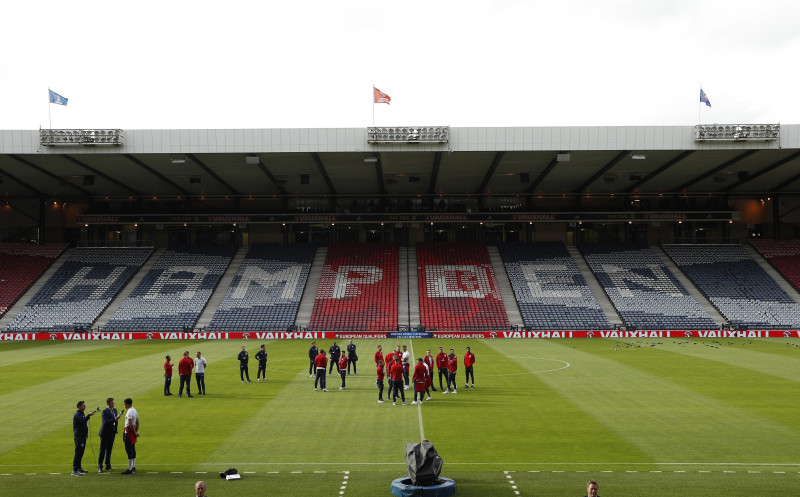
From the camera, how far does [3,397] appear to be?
944 inches

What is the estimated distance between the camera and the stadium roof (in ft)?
162

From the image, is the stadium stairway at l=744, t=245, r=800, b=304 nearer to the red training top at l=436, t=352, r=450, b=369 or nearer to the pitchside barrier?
the pitchside barrier

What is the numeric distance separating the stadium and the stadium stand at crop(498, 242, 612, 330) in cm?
34

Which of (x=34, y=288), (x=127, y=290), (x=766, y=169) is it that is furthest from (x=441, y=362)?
(x=34, y=288)

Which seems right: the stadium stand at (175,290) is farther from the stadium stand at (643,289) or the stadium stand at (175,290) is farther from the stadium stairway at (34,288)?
the stadium stand at (643,289)

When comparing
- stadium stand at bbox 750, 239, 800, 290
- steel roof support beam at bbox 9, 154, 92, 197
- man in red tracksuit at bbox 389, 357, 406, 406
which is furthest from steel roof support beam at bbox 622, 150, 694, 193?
steel roof support beam at bbox 9, 154, 92, 197

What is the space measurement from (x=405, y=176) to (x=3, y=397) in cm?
4287

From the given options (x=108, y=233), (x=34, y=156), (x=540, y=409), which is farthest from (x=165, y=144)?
(x=540, y=409)

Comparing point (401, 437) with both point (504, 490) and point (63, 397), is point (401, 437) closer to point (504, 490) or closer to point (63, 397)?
point (504, 490)

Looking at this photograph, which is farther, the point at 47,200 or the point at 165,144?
the point at 47,200

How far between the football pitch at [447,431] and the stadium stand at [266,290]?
2241cm

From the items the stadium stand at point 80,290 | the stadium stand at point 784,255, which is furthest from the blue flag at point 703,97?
the stadium stand at point 80,290

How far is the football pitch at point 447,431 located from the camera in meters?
13.6

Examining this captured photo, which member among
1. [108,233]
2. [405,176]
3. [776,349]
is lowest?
[776,349]
